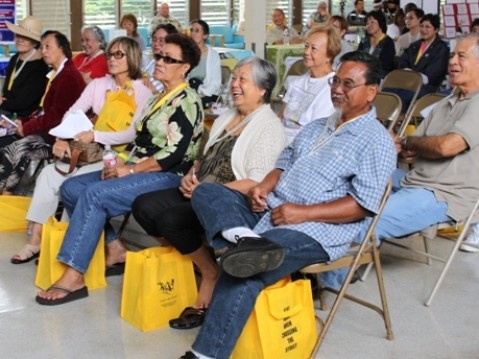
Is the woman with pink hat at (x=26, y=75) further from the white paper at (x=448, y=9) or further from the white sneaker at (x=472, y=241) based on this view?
the white paper at (x=448, y=9)

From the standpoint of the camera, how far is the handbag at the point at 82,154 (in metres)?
4.43

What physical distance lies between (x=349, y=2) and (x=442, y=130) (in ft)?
46.8

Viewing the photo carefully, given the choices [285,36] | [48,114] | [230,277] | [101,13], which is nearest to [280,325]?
[230,277]

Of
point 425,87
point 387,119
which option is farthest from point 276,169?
point 425,87

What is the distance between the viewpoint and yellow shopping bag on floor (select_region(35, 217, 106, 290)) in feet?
13.0

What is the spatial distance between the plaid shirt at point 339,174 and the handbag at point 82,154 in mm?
1429

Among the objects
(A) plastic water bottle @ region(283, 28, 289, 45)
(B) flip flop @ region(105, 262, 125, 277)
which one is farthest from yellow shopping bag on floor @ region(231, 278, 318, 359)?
(A) plastic water bottle @ region(283, 28, 289, 45)

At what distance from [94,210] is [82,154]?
26.2 inches

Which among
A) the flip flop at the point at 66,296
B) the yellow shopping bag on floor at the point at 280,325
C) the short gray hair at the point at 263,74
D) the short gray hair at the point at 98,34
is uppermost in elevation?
the short gray hair at the point at 98,34

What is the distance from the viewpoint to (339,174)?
3201 mm

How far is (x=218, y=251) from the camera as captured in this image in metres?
3.18

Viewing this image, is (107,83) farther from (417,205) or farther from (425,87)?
(425,87)

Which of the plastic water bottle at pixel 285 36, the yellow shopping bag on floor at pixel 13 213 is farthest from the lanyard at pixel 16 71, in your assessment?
the plastic water bottle at pixel 285 36

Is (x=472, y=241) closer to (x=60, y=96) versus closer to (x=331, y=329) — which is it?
(x=331, y=329)
